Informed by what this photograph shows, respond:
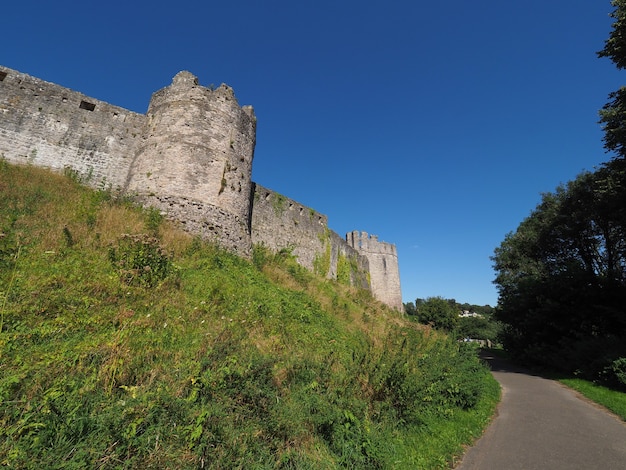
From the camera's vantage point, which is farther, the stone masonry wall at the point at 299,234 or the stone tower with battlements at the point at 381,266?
the stone tower with battlements at the point at 381,266

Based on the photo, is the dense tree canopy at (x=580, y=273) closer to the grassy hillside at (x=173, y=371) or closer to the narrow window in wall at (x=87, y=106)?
the grassy hillside at (x=173, y=371)

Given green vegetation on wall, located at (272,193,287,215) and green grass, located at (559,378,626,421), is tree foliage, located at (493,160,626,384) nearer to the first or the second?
green grass, located at (559,378,626,421)

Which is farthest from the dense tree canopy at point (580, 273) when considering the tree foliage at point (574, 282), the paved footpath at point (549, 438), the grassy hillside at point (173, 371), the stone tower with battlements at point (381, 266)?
the stone tower with battlements at point (381, 266)

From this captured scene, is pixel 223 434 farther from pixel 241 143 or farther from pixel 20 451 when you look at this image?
pixel 241 143

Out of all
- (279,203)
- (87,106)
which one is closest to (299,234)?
(279,203)

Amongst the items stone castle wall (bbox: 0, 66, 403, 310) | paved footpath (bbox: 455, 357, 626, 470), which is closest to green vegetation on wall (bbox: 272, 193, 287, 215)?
stone castle wall (bbox: 0, 66, 403, 310)

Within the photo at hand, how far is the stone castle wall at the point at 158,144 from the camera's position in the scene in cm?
1081

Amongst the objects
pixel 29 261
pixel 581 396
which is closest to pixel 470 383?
pixel 581 396

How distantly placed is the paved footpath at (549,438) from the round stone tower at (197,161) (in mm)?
9730

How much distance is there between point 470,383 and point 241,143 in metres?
12.3

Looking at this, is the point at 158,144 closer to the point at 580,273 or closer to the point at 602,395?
the point at 602,395

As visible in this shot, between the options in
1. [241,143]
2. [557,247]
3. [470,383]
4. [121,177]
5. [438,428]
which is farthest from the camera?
[557,247]

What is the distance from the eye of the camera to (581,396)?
9.38m

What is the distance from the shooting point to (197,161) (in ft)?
37.6
